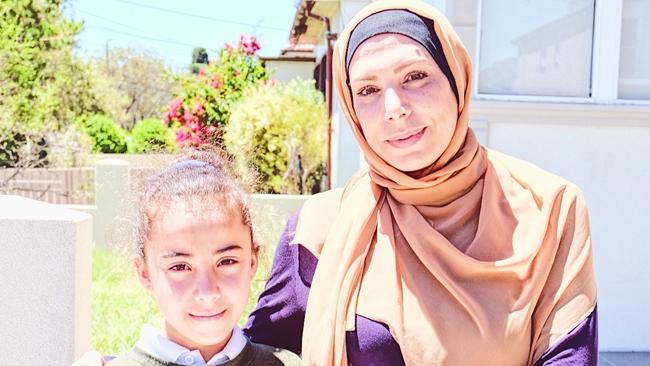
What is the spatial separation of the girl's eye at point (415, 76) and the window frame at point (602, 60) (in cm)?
305

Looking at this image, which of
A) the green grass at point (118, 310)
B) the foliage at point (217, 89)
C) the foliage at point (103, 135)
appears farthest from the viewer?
the foliage at point (103, 135)

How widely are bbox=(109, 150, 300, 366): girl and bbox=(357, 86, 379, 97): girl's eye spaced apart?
39 centimetres

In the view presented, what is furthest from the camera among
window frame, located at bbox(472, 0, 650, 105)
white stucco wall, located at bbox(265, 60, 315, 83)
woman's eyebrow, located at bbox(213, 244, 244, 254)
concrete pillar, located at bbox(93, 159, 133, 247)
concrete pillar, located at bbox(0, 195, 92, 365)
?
white stucco wall, located at bbox(265, 60, 315, 83)

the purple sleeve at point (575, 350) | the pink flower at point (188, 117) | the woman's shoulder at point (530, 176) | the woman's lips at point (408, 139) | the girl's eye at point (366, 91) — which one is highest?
the pink flower at point (188, 117)

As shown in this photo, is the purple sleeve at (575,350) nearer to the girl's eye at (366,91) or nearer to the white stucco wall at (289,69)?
the girl's eye at (366,91)

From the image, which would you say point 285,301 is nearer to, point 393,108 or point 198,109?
point 393,108

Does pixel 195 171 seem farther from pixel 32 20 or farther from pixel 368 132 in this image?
pixel 32 20

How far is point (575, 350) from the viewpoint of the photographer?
1.49 meters

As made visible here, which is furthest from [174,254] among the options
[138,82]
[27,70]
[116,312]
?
[138,82]

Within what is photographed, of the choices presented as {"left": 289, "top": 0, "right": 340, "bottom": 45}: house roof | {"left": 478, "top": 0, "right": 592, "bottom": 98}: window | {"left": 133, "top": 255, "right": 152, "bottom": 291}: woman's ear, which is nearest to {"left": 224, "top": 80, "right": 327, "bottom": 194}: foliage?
{"left": 289, "top": 0, "right": 340, "bottom": 45}: house roof

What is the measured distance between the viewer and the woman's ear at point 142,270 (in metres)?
1.70

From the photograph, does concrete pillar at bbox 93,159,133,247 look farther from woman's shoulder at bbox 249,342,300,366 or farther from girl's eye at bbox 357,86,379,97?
girl's eye at bbox 357,86,379,97

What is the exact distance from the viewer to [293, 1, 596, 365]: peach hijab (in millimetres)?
1541

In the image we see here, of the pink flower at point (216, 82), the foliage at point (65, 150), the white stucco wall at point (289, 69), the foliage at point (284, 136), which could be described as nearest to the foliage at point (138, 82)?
the white stucco wall at point (289, 69)
